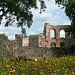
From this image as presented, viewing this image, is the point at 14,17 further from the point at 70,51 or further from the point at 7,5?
the point at 70,51

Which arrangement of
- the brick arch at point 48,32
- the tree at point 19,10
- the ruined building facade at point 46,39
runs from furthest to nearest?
1. the brick arch at point 48,32
2. the ruined building facade at point 46,39
3. the tree at point 19,10

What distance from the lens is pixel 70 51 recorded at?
1722 inches

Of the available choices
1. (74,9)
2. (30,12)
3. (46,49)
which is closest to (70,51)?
(46,49)

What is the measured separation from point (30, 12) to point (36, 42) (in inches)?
1765

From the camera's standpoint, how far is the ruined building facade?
77.9m

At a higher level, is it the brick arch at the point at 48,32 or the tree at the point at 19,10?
the tree at the point at 19,10

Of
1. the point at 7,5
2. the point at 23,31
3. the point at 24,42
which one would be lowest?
the point at 24,42

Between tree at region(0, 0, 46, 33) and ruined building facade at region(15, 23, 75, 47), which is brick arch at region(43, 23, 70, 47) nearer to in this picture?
ruined building facade at region(15, 23, 75, 47)

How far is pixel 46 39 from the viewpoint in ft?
265

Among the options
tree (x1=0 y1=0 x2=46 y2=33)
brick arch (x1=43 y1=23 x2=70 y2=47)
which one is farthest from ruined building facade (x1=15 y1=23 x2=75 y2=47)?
tree (x1=0 y1=0 x2=46 y2=33)

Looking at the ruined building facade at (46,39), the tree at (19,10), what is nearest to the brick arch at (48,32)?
the ruined building facade at (46,39)

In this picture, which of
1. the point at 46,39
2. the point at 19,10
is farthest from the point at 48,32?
the point at 19,10

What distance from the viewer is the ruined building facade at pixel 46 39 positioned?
7787cm

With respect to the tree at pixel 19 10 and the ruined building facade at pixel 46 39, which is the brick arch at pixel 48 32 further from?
the tree at pixel 19 10
